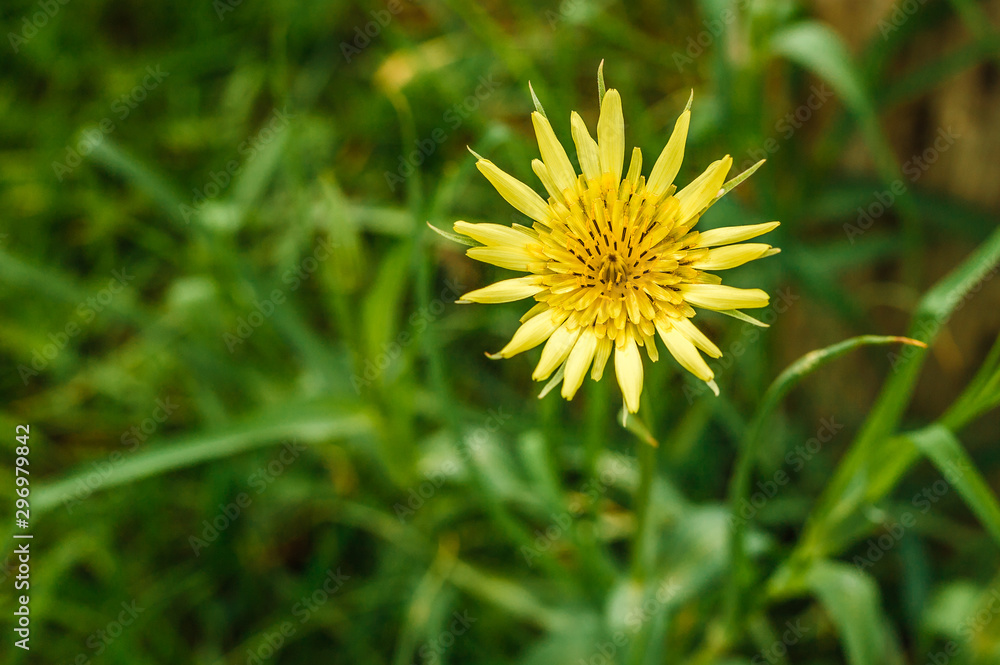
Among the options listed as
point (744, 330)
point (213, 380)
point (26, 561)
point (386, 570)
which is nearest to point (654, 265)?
point (744, 330)

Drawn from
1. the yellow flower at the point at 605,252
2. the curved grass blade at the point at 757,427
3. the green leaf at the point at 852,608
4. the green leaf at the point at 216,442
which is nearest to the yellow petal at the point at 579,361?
the yellow flower at the point at 605,252

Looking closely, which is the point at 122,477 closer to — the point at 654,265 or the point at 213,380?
the point at 213,380

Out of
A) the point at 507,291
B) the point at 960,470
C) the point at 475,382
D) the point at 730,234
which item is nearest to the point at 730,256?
the point at 730,234

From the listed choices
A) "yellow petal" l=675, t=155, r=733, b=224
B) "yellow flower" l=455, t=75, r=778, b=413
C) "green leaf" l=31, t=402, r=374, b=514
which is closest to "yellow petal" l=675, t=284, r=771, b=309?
"yellow flower" l=455, t=75, r=778, b=413

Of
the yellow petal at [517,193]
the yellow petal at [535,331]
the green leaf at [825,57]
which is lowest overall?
the yellow petal at [535,331]

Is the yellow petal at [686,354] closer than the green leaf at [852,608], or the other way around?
the yellow petal at [686,354]

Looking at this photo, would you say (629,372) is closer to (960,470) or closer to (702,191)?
(702,191)

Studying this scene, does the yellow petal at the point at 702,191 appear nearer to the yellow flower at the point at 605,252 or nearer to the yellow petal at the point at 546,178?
the yellow flower at the point at 605,252
